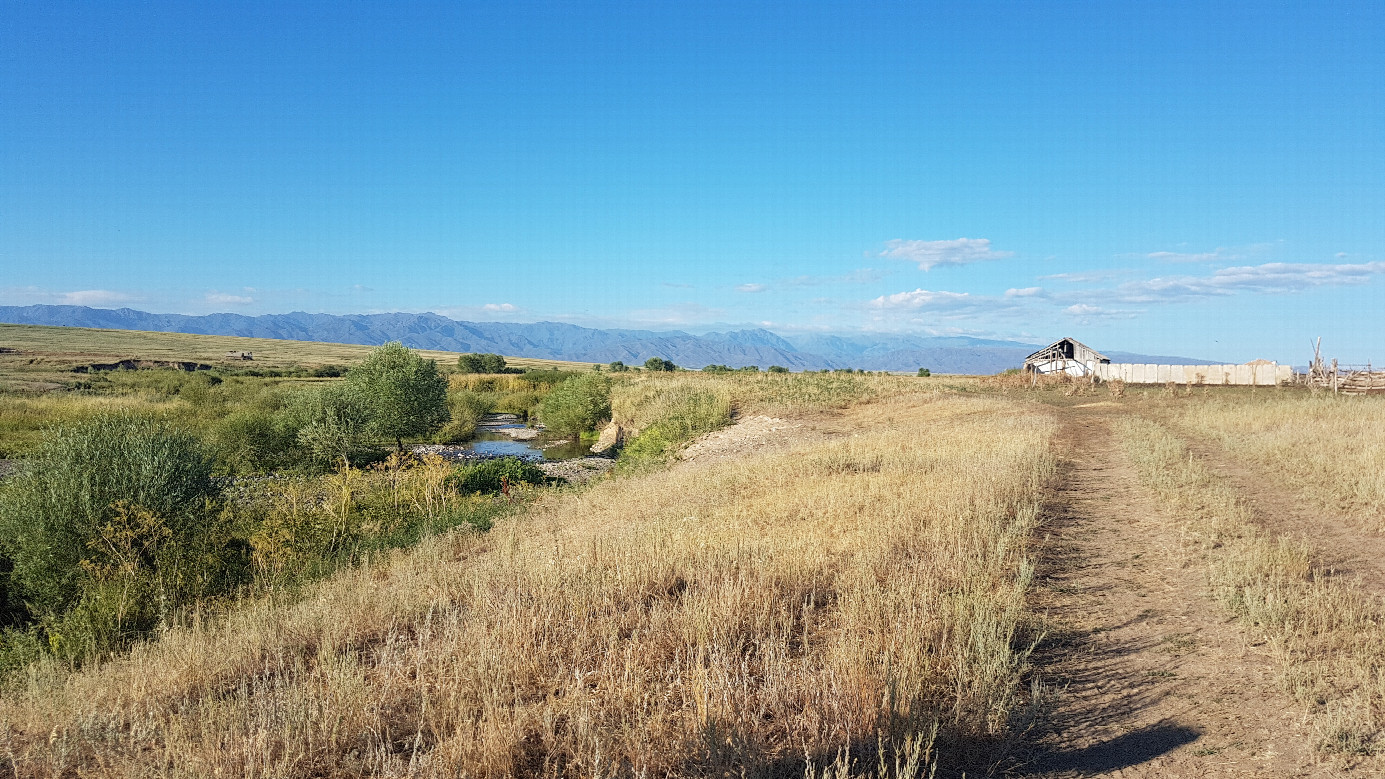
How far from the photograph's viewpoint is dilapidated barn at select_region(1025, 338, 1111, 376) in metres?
57.5

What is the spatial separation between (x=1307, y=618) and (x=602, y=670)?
586 cm

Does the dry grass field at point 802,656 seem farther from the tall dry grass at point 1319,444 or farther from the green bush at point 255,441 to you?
the green bush at point 255,441

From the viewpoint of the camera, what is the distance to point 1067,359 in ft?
198

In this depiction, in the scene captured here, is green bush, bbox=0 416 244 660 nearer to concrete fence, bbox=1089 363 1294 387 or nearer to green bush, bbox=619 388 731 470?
green bush, bbox=619 388 731 470

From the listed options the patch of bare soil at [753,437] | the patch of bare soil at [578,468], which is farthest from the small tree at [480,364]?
the patch of bare soil at [753,437]

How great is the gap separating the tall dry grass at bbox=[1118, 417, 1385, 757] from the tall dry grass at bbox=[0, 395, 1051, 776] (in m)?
1.78

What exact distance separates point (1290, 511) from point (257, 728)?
13.9 meters

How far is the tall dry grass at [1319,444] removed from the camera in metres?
11.2

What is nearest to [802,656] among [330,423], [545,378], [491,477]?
[491,477]

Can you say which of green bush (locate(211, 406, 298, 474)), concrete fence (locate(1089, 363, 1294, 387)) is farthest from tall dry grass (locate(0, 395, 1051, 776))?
concrete fence (locate(1089, 363, 1294, 387))

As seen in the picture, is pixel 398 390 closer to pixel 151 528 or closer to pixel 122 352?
pixel 151 528

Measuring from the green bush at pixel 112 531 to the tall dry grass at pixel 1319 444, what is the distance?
55.2 feet

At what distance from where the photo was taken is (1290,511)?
36.4 feet

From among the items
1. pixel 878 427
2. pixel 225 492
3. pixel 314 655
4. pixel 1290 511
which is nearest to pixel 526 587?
pixel 314 655
